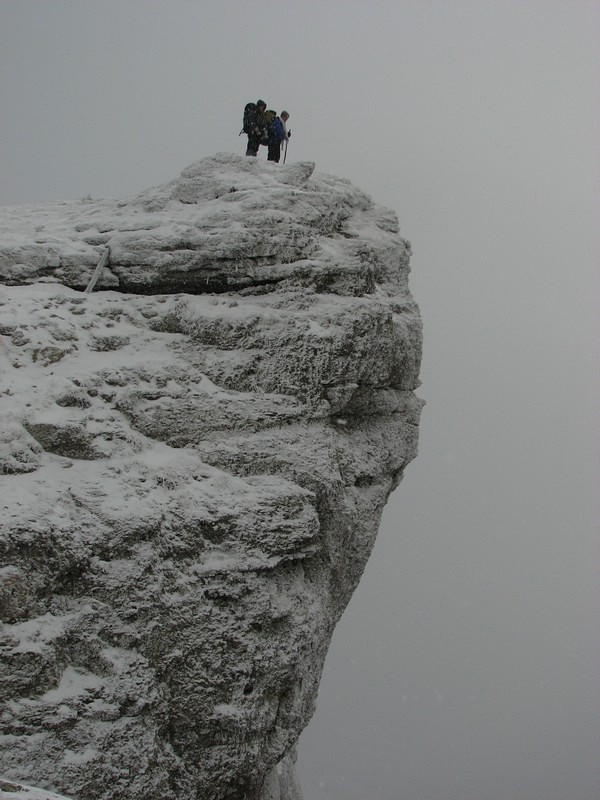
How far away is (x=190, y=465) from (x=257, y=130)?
9.88m

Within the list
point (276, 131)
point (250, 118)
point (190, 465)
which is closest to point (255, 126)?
point (250, 118)

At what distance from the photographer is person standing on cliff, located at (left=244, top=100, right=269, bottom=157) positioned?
1584cm

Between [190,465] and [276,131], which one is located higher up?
[276,131]

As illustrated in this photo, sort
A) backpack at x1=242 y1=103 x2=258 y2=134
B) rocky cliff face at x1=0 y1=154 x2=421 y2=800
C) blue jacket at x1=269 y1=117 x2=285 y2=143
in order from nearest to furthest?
rocky cliff face at x1=0 y1=154 x2=421 y2=800 < backpack at x1=242 y1=103 x2=258 y2=134 < blue jacket at x1=269 y1=117 x2=285 y2=143

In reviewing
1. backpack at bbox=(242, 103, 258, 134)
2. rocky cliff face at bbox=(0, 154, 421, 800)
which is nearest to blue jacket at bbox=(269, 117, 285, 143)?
backpack at bbox=(242, 103, 258, 134)

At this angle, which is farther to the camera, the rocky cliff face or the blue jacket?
the blue jacket

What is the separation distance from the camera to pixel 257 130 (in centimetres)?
1609

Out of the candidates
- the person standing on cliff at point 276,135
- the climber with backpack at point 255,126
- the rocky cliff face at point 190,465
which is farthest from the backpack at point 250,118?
the rocky cliff face at point 190,465

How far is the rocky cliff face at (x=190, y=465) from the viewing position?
7.41 m

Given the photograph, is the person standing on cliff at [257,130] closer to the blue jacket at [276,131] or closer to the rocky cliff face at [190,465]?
the blue jacket at [276,131]

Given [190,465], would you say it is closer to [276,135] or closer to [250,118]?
[250,118]

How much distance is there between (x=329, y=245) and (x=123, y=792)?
825 cm

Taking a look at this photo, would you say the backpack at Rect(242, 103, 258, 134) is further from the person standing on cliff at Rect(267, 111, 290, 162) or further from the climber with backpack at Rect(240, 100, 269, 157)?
the person standing on cliff at Rect(267, 111, 290, 162)

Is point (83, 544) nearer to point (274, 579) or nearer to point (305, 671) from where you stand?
point (274, 579)
